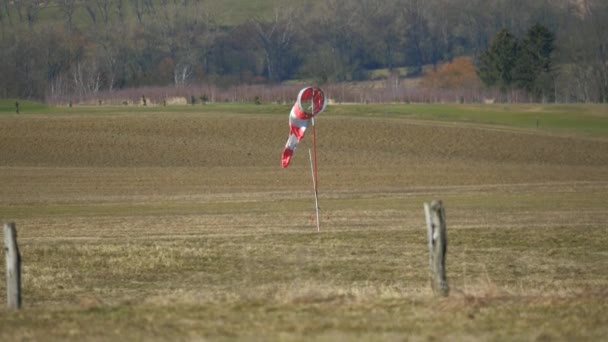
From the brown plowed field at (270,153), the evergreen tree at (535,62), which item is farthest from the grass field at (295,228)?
the evergreen tree at (535,62)

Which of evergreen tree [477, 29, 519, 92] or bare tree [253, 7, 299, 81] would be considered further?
bare tree [253, 7, 299, 81]

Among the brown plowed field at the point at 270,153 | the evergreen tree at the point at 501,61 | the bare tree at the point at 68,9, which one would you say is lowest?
the brown plowed field at the point at 270,153

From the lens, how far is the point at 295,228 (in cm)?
2609

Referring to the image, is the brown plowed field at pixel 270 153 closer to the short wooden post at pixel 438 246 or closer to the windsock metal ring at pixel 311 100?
the windsock metal ring at pixel 311 100

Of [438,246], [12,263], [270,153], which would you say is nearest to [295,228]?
[438,246]

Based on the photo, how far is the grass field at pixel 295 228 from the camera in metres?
11.9

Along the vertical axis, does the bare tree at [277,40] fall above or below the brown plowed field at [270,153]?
above

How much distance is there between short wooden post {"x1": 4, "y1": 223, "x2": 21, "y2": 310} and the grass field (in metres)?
0.42

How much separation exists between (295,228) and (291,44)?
397ft

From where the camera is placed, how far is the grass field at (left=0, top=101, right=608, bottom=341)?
11.9 m

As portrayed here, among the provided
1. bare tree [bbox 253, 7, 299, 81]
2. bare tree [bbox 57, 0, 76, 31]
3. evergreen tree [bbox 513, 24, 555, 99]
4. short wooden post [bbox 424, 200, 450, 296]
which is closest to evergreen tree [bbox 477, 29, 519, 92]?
evergreen tree [bbox 513, 24, 555, 99]

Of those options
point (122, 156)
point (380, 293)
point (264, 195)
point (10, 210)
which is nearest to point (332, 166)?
point (122, 156)

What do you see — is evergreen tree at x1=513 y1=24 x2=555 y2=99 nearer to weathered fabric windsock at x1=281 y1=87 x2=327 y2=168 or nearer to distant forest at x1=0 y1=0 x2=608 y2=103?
distant forest at x1=0 y1=0 x2=608 y2=103

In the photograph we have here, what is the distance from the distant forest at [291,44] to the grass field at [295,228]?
42619 mm
